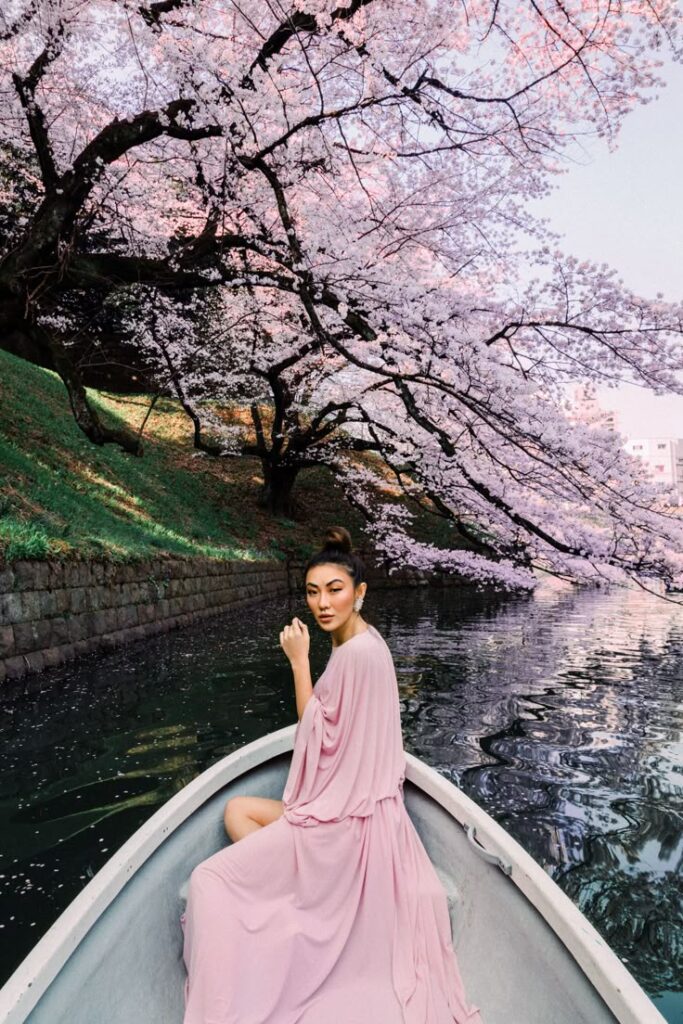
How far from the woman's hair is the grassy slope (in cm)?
680

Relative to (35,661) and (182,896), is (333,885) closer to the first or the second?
(182,896)

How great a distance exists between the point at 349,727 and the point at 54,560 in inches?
307

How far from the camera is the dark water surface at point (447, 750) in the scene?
4.07 metres

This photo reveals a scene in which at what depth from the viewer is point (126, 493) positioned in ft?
57.5

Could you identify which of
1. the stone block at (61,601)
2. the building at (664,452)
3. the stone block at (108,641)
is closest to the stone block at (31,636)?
the stone block at (61,601)

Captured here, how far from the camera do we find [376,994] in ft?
7.75

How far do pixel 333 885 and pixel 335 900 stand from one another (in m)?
0.05

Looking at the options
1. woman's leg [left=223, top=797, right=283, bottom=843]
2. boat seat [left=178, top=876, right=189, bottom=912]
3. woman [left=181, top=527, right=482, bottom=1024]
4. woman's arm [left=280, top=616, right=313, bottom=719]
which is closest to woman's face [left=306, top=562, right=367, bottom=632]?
woman [left=181, top=527, right=482, bottom=1024]

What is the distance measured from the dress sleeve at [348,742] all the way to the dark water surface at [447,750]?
1595mm

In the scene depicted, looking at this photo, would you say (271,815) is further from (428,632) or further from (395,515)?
(395,515)

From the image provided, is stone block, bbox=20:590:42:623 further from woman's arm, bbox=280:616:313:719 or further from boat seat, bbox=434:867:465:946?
boat seat, bbox=434:867:465:946

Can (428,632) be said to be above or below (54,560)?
below

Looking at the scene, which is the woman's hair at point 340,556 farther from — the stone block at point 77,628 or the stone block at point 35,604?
the stone block at point 77,628

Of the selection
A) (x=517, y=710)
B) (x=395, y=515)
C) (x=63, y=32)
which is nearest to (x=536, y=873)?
(x=517, y=710)
